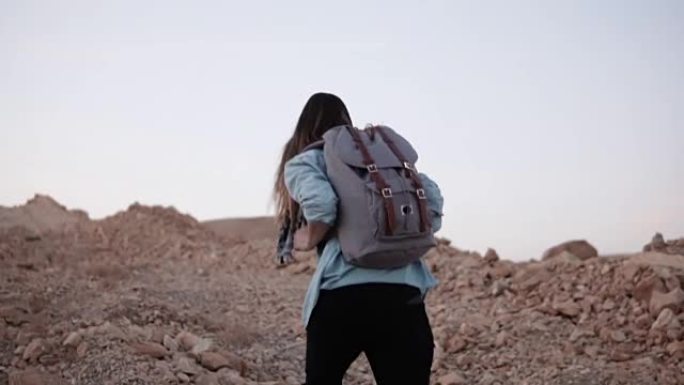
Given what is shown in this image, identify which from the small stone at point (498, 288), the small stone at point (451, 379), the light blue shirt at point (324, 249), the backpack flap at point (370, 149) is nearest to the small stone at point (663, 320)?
the small stone at point (451, 379)

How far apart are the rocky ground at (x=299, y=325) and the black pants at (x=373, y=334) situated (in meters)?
2.60

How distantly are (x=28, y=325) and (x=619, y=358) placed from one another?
13.9 feet

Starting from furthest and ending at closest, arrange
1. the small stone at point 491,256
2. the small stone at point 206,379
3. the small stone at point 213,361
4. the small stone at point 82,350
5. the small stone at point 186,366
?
1. the small stone at point 491,256
2. the small stone at point 213,361
3. the small stone at point 82,350
4. the small stone at point 186,366
5. the small stone at point 206,379

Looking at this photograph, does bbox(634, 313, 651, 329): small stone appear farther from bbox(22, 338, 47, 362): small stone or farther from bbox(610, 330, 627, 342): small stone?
bbox(22, 338, 47, 362): small stone

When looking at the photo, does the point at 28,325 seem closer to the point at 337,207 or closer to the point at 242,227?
the point at 337,207

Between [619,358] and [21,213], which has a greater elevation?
[21,213]

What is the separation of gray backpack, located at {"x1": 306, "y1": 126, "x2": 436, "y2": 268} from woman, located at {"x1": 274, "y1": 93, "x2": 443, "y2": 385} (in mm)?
48

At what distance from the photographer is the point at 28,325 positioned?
6.62 meters

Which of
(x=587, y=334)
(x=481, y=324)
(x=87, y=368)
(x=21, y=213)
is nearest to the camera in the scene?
(x=87, y=368)

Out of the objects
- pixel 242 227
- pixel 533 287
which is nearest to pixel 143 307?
pixel 533 287

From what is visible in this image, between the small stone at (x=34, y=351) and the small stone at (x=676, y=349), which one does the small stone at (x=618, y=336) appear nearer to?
the small stone at (x=676, y=349)

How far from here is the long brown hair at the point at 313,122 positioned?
10.9 feet

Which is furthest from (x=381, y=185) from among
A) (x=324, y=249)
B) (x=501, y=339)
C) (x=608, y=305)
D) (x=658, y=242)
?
(x=658, y=242)

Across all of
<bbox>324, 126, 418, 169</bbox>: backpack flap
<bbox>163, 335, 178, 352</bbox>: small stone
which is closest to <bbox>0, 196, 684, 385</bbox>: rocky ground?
<bbox>163, 335, 178, 352</bbox>: small stone
